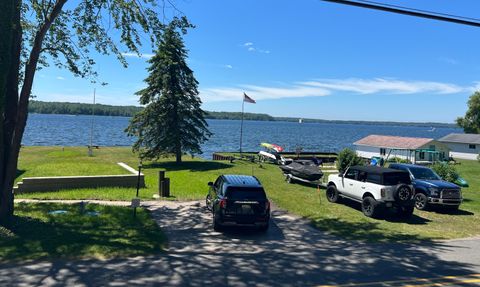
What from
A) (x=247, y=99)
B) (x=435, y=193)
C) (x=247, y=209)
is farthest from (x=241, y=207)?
(x=247, y=99)

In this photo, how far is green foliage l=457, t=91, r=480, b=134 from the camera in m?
77.9

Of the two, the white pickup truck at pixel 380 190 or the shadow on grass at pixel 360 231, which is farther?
the white pickup truck at pixel 380 190

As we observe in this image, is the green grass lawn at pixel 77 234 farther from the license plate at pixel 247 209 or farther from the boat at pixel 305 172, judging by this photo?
the boat at pixel 305 172

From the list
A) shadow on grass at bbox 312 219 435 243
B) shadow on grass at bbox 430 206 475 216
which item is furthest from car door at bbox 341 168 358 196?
shadow on grass at bbox 430 206 475 216

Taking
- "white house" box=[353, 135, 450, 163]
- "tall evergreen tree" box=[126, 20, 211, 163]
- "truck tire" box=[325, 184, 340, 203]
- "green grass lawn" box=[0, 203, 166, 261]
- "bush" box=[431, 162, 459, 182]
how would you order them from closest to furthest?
"green grass lawn" box=[0, 203, 166, 261]
"truck tire" box=[325, 184, 340, 203]
"bush" box=[431, 162, 459, 182]
"tall evergreen tree" box=[126, 20, 211, 163]
"white house" box=[353, 135, 450, 163]

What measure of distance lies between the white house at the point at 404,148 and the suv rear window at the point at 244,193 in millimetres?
41277

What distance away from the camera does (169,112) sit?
3578 centimetres

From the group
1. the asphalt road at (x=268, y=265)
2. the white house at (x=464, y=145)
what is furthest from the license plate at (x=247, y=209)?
the white house at (x=464, y=145)

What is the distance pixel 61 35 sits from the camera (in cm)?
1515

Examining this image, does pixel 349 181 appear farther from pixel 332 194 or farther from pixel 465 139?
pixel 465 139

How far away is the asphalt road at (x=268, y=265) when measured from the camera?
8.71 meters

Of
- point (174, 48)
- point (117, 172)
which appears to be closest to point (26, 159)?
point (117, 172)

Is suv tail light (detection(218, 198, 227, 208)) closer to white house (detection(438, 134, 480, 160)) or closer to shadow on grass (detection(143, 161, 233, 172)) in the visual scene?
shadow on grass (detection(143, 161, 233, 172))

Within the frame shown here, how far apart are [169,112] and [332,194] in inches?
809
